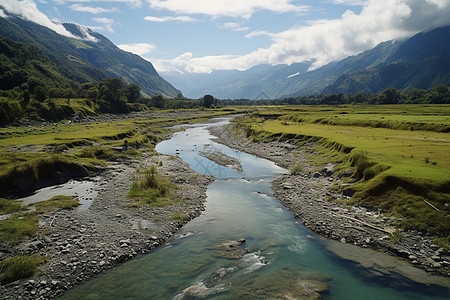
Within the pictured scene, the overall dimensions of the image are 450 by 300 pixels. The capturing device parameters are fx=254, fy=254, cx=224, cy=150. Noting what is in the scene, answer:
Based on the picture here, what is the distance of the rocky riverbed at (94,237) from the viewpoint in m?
15.5

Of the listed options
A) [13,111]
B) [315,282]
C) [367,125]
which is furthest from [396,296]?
[13,111]

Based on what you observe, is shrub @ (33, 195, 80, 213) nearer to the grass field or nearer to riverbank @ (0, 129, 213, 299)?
riverbank @ (0, 129, 213, 299)

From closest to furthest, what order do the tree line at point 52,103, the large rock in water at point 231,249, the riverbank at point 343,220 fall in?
the riverbank at point 343,220 < the large rock in water at point 231,249 < the tree line at point 52,103

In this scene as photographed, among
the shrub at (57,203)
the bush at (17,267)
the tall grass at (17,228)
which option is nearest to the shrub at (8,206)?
the shrub at (57,203)

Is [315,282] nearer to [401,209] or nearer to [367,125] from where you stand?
[401,209]

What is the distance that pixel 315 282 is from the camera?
16.1 m

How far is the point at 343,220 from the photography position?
77.4 ft

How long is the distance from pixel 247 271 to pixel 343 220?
37.8 ft

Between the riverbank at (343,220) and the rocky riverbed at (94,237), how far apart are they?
11493 millimetres

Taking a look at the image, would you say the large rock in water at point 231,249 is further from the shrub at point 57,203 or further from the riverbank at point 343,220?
the shrub at point 57,203

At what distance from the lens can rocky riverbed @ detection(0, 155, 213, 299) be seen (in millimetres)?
15500

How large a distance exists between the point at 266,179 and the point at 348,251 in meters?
20.5

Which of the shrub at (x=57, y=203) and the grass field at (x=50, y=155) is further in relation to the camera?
the grass field at (x=50, y=155)

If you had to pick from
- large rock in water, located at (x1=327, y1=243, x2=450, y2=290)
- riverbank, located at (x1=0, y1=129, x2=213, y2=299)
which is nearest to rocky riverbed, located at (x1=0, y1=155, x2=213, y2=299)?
riverbank, located at (x1=0, y1=129, x2=213, y2=299)
